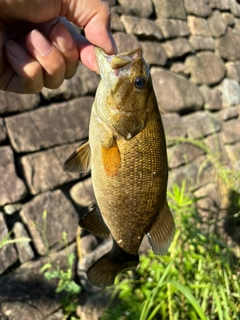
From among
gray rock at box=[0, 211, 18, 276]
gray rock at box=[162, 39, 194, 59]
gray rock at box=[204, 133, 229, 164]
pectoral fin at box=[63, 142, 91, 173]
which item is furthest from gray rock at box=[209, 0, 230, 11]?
pectoral fin at box=[63, 142, 91, 173]

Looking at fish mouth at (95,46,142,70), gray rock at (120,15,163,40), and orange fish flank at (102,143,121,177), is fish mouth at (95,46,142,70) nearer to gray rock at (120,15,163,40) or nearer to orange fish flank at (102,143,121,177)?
orange fish flank at (102,143,121,177)

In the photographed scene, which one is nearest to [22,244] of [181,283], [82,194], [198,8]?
[82,194]

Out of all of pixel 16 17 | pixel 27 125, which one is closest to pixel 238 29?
pixel 27 125

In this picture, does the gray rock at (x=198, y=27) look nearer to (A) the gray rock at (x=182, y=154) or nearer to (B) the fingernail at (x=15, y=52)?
(A) the gray rock at (x=182, y=154)

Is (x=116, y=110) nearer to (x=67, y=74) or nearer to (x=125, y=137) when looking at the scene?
(x=125, y=137)

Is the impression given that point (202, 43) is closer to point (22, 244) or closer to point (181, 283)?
point (181, 283)

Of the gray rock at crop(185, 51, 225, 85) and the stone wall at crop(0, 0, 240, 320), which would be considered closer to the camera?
the stone wall at crop(0, 0, 240, 320)

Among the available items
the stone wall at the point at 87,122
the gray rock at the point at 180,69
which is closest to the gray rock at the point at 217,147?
the stone wall at the point at 87,122
